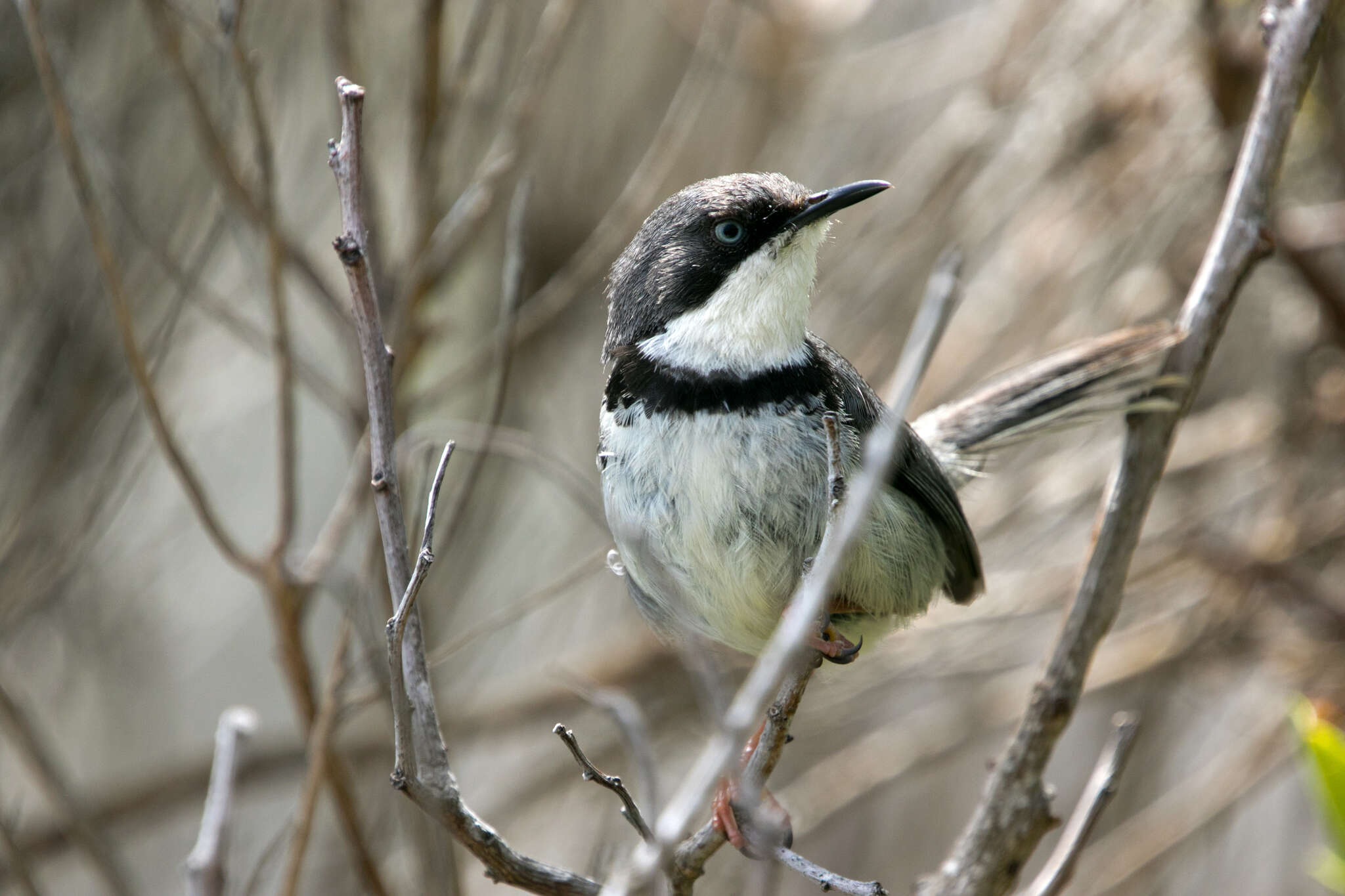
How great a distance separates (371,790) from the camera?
182 inches

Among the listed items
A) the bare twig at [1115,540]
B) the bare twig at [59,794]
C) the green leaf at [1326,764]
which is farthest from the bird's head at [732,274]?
the bare twig at [59,794]

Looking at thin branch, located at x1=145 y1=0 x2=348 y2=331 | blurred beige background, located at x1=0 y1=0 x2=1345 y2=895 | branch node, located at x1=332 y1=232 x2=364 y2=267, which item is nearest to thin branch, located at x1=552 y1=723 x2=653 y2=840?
branch node, located at x1=332 y1=232 x2=364 y2=267

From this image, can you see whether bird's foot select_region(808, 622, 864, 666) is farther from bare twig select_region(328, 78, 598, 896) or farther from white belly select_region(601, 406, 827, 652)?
bare twig select_region(328, 78, 598, 896)

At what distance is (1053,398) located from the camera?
3.48m

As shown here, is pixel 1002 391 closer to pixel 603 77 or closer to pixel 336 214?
Answer: pixel 603 77

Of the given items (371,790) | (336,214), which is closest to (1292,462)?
(371,790)

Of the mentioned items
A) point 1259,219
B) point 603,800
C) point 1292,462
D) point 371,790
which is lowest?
point 603,800

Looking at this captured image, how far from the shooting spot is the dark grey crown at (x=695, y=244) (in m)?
2.87

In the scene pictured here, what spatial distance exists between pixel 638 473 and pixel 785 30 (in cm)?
274

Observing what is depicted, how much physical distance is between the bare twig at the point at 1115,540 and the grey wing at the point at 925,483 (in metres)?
0.47

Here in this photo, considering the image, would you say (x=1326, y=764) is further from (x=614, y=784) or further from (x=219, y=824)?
(x=219, y=824)

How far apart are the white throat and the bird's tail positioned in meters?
0.93

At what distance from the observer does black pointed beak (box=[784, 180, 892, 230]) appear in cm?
276

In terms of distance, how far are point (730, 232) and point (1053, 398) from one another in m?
1.22
